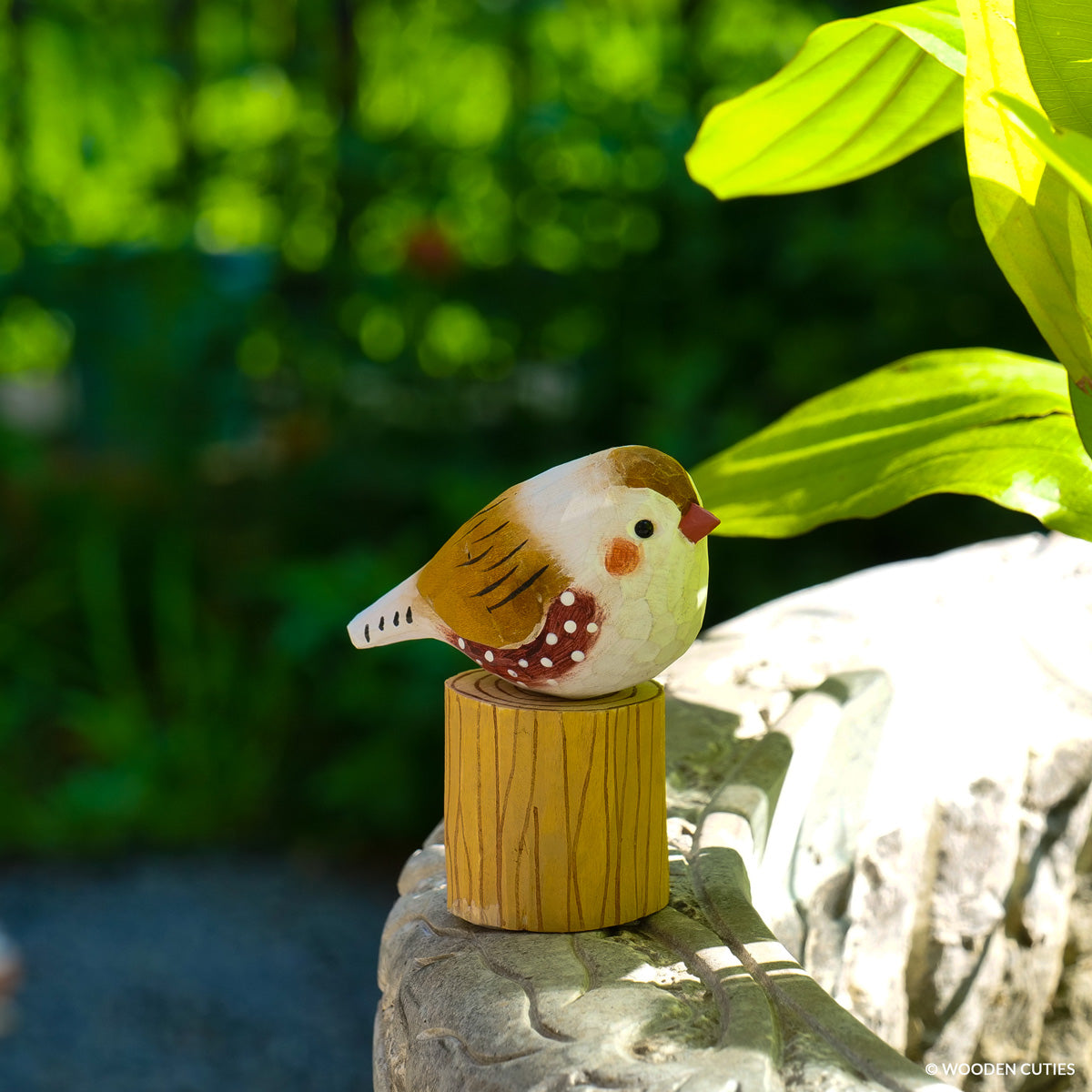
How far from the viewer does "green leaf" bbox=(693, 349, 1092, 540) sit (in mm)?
716

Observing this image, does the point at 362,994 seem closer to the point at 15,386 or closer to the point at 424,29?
the point at 15,386

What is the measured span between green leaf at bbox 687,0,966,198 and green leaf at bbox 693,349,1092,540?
0.16 m

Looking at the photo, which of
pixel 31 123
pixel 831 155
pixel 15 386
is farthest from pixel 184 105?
pixel 831 155

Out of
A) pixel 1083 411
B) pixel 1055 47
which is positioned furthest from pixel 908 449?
pixel 1055 47

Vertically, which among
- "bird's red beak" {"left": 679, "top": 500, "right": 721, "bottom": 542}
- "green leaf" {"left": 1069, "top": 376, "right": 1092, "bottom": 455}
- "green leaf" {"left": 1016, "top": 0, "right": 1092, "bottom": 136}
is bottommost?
"bird's red beak" {"left": 679, "top": 500, "right": 721, "bottom": 542}

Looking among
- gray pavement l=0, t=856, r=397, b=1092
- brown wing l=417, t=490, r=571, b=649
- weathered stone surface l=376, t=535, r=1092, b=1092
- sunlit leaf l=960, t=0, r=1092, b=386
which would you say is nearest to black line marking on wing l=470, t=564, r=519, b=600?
brown wing l=417, t=490, r=571, b=649

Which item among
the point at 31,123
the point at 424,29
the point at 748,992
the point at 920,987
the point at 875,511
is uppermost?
the point at 424,29

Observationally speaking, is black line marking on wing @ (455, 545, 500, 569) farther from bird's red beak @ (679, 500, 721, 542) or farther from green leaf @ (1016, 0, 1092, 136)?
green leaf @ (1016, 0, 1092, 136)

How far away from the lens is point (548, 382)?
7.84 ft

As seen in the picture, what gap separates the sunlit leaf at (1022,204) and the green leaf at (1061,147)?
76 millimetres

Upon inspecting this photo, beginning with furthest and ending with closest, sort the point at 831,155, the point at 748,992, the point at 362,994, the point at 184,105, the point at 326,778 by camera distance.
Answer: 1. the point at 184,105
2. the point at 326,778
3. the point at 362,994
4. the point at 831,155
5. the point at 748,992

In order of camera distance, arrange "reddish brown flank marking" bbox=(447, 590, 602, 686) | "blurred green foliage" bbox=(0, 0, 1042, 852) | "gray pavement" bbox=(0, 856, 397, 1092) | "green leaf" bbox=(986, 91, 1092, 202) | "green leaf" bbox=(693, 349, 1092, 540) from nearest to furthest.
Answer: "green leaf" bbox=(986, 91, 1092, 202), "reddish brown flank marking" bbox=(447, 590, 602, 686), "green leaf" bbox=(693, 349, 1092, 540), "gray pavement" bbox=(0, 856, 397, 1092), "blurred green foliage" bbox=(0, 0, 1042, 852)

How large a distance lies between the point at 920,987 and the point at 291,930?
1447 millimetres

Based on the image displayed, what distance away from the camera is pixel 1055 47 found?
0.62m
